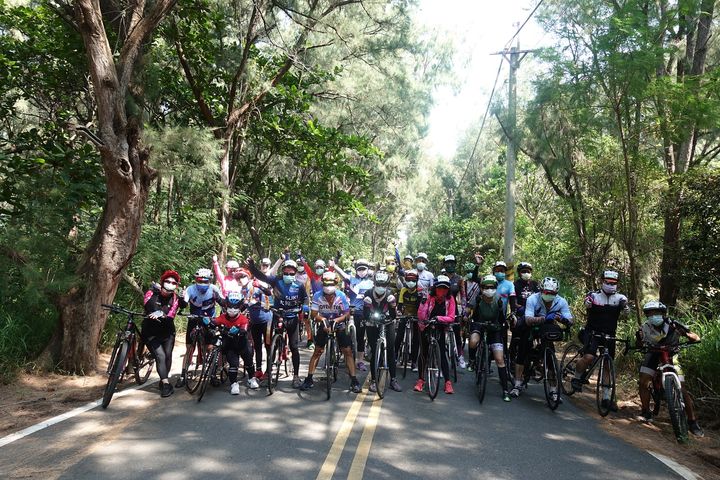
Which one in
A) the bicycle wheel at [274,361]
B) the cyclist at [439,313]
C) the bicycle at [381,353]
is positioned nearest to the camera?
the bicycle wheel at [274,361]

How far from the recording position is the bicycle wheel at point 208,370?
297 inches

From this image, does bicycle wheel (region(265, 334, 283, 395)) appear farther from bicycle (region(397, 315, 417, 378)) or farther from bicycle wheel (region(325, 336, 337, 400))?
bicycle (region(397, 315, 417, 378))

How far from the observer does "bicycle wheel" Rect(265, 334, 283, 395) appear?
26.6ft

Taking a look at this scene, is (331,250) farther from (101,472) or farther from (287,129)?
(101,472)

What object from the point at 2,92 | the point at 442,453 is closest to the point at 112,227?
the point at 2,92

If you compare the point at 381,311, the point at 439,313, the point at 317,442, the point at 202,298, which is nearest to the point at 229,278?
the point at 202,298

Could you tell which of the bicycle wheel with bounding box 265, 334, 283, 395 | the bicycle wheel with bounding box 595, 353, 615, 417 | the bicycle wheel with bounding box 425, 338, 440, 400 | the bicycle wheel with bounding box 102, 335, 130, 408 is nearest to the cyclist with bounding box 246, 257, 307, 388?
the bicycle wheel with bounding box 265, 334, 283, 395

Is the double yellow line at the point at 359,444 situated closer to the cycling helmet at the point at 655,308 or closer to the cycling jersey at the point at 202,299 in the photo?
the cycling jersey at the point at 202,299

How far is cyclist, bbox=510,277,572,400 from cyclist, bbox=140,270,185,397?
5.51 m

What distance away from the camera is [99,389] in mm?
7867

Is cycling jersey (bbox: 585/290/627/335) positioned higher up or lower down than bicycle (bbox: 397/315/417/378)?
higher up

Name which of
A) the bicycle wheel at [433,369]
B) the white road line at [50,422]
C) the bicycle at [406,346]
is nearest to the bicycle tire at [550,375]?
the bicycle wheel at [433,369]

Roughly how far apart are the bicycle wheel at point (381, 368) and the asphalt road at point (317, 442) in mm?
389

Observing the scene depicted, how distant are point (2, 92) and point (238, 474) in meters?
9.62
